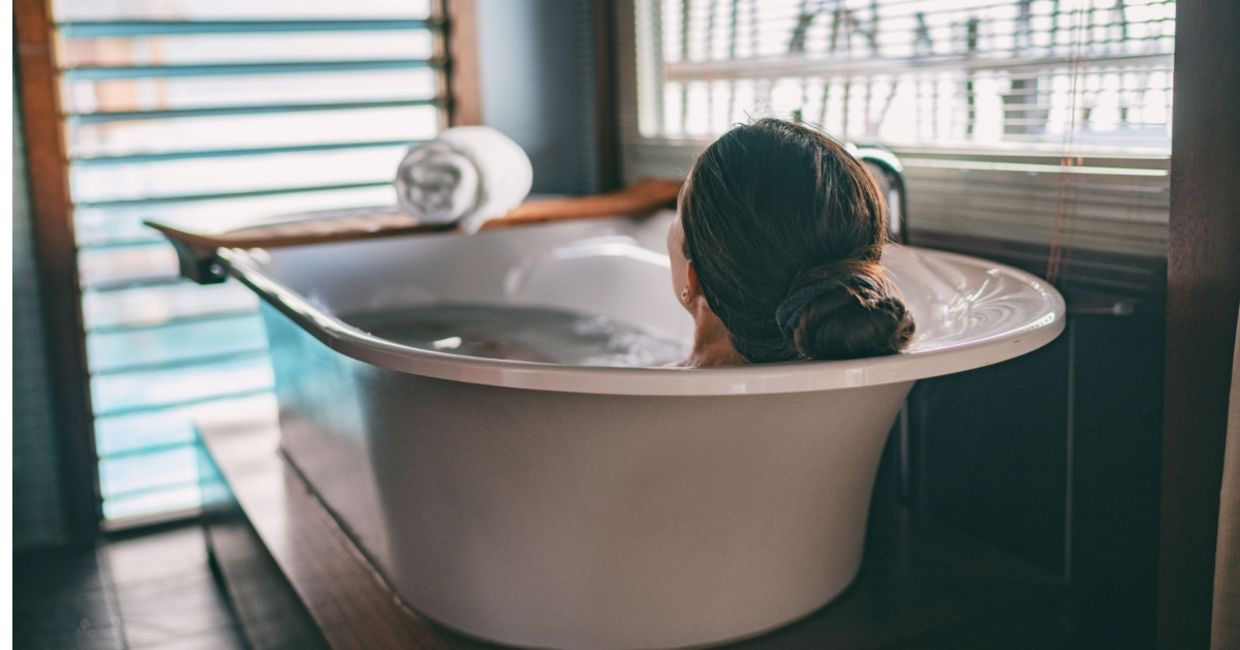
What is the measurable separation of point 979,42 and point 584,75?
155cm

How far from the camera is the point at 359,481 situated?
1.88 m

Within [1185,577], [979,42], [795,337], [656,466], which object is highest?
[979,42]

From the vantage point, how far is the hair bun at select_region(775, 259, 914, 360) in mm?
1249

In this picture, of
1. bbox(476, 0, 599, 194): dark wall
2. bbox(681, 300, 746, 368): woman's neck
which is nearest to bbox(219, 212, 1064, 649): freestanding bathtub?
bbox(681, 300, 746, 368): woman's neck

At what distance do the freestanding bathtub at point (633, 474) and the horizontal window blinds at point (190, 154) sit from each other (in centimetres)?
129

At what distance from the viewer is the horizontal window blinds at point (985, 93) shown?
5.72ft

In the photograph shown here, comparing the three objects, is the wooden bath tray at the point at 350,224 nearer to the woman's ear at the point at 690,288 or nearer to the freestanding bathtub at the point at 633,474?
the freestanding bathtub at the point at 633,474

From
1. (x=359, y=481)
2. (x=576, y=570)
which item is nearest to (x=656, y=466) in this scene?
(x=576, y=570)

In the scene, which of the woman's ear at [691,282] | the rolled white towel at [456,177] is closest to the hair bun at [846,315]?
the woman's ear at [691,282]

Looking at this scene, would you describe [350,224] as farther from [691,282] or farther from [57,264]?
[691,282]

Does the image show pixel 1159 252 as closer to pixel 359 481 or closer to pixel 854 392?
pixel 854 392

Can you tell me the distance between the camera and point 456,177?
2615mm

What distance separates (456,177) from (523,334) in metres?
0.39

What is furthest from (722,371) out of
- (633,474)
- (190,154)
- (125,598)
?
(190,154)
